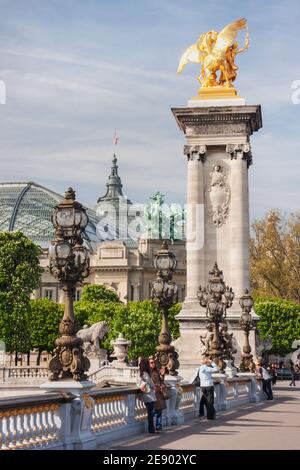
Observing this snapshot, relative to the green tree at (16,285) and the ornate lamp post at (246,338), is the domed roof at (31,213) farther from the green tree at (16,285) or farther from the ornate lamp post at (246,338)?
the ornate lamp post at (246,338)

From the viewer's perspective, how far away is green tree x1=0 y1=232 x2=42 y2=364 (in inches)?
2835

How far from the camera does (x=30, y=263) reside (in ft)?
258

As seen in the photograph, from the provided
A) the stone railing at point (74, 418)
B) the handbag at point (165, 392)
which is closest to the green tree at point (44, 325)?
the stone railing at point (74, 418)

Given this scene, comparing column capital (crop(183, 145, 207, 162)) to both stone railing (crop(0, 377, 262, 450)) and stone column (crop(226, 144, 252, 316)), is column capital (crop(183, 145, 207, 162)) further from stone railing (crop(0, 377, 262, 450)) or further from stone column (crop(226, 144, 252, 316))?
stone railing (crop(0, 377, 262, 450))

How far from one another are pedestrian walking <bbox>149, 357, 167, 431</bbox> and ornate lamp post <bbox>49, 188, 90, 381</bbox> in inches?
156

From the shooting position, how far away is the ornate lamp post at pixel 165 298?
23.8m

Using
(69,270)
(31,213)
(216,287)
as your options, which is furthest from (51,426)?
(31,213)

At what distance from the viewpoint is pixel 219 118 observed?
50.7 metres

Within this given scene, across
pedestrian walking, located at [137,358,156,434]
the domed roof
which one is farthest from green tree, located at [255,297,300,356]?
the domed roof

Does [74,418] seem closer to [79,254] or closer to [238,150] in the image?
[79,254]

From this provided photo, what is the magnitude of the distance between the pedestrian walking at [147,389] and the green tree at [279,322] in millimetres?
57611

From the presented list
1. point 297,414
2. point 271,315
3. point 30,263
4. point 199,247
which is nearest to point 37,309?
point 30,263

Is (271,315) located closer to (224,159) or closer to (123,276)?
(224,159)

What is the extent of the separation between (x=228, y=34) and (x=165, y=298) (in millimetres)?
33417
